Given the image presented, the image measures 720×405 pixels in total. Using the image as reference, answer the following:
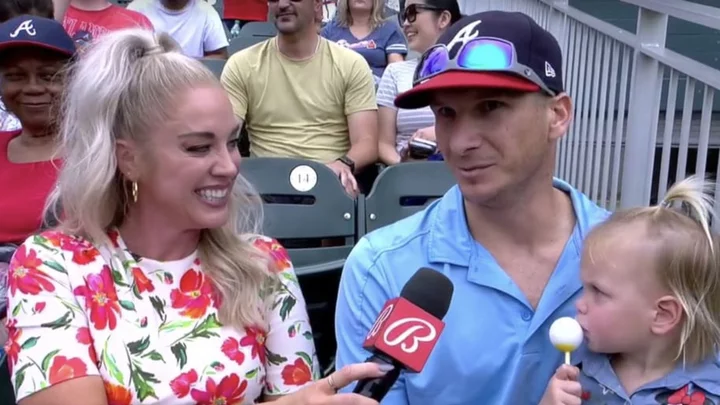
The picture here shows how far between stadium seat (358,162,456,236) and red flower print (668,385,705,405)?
1.89 metres

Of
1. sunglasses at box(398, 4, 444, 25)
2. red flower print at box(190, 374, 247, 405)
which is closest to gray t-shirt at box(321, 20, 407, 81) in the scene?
sunglasses at box(398, 4, 444, 25)

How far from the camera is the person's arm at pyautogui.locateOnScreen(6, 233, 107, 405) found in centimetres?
173

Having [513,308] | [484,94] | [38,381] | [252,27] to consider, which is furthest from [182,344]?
[252,27]

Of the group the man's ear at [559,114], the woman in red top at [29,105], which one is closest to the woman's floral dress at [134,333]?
the man's ear at [559,114]

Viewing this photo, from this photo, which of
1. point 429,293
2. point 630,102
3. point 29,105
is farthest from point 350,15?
point 429,293

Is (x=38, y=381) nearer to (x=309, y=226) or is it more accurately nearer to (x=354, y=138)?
(x=309, y=226)

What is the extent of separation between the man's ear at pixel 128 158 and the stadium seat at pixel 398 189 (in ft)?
5.52

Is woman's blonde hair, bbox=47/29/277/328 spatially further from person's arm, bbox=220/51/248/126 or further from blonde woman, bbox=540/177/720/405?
person's arm, bbox=220/51/248/126

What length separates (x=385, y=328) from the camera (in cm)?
127

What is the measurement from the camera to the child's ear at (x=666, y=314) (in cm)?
170

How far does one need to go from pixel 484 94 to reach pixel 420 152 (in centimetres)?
230

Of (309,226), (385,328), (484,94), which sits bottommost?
(309,226)

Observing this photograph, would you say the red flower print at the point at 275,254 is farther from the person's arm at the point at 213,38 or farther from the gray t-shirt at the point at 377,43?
the gray t-shirt at the point at 377,43

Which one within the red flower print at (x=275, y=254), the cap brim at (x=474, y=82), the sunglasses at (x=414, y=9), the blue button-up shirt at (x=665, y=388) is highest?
the cap brim at (x=474, y=82)
